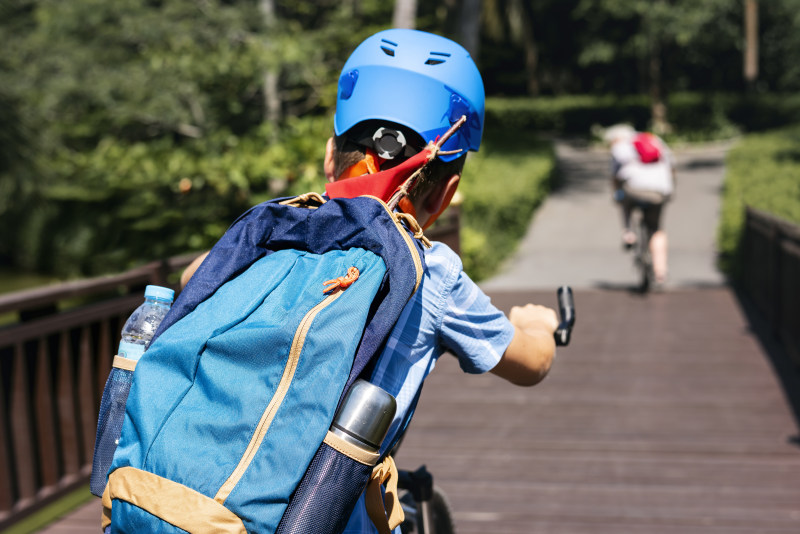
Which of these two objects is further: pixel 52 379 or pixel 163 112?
pixel 163 112

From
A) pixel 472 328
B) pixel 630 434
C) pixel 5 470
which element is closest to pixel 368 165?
pixel 472 328

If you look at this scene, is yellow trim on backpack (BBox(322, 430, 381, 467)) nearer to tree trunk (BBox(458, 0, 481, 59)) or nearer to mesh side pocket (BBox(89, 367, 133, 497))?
mesh side pocket (BBox(89, 367, 133, 497))

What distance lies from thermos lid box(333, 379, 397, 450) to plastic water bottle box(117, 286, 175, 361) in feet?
1.47

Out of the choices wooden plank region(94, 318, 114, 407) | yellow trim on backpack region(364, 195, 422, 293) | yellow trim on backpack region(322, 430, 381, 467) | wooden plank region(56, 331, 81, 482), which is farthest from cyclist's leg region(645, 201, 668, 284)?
yellow trim on backpack region(322, 430, 381, 467)

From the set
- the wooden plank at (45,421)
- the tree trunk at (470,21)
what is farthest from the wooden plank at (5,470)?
the tree trunk at (470,21)

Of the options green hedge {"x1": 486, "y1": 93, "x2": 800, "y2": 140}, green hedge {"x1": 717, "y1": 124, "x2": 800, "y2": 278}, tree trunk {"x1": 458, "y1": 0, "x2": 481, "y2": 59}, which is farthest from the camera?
green hedge {"x1": 486, "y1": 93, "x2": 800, "y2": 140}

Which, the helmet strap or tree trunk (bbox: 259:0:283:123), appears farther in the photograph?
tree trunk (bbox: 259:0:283:123)

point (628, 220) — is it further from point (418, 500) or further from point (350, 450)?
point (350, 450)

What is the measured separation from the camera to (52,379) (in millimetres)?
4914

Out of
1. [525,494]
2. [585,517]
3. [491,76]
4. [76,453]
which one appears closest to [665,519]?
[585,517]

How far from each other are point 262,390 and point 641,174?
923 centimetres

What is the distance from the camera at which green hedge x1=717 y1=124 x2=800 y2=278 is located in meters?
12.7

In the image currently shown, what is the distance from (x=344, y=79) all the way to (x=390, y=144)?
9.4 inches

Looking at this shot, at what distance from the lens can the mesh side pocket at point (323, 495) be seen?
1.50 metres
